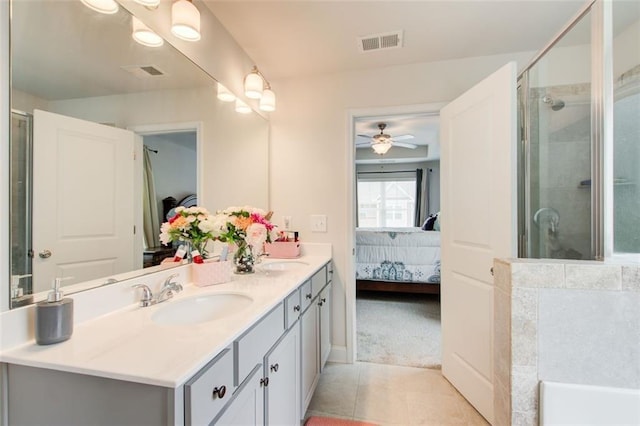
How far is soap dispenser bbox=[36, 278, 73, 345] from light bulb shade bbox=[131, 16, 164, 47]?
40.5 inches

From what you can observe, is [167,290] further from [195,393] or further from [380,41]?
[380,41]

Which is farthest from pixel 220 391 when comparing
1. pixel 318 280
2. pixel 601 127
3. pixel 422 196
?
pixel 422 196

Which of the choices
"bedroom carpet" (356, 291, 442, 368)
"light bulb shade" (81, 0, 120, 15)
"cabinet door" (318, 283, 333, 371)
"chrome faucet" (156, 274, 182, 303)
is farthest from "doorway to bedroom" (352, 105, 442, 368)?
"light bulb shade" (81, 0, 120, 15)

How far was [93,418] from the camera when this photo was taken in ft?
2.30

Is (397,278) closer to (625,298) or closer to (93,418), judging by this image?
(625,298)

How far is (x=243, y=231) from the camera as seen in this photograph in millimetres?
1580

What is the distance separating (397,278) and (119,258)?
3.26 meters

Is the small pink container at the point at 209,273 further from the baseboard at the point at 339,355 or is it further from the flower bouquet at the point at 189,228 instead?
the baseboard at the point at 339,355

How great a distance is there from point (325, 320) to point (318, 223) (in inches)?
30.3

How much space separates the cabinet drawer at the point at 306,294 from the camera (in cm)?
156

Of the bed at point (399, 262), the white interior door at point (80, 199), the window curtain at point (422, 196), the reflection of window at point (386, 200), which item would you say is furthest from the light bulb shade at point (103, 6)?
the window curtain at point (422, 196)

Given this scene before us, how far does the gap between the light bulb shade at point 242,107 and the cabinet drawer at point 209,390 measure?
1.73 metres

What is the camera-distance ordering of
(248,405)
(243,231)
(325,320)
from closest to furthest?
(248,405) → (243,231) → (325,320)

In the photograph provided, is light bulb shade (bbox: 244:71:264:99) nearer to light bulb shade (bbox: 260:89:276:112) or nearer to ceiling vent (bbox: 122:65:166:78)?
light bulb shade (bbox: 260:89:276:112)
